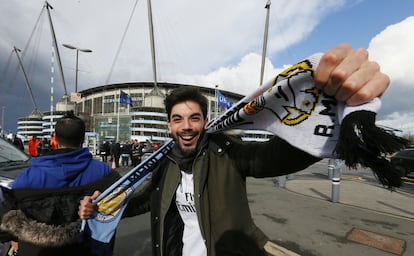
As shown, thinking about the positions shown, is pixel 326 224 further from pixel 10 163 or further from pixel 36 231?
pixel 10 163

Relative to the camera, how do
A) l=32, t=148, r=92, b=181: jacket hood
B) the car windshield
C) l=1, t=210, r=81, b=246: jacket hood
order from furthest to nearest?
the car windshield, l=32, t=148, r=92, b=181: jacket hood, l=1, t=210, r=81, b=246: jacket hood

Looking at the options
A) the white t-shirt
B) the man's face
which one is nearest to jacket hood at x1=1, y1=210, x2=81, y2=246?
the white t-shirt

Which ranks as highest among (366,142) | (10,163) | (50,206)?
(366,142)

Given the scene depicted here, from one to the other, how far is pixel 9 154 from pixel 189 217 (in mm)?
5382

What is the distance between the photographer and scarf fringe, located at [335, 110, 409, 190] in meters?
0.80

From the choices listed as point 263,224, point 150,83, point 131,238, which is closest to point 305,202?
point 263,224

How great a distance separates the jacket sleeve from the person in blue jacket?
48.0 inches

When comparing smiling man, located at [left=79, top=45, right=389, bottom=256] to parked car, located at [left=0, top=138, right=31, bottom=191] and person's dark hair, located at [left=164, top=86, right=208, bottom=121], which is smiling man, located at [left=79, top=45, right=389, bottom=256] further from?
parked car, located at [left=0, top=138, right=31, bottom=191]

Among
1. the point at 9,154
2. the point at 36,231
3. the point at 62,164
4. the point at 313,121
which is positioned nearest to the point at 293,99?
the point at 313,121

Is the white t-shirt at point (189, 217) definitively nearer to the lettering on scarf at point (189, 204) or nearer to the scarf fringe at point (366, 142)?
the lettering on scarf at point (189, 204)

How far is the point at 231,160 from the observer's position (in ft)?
4.92

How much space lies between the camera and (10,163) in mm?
4609

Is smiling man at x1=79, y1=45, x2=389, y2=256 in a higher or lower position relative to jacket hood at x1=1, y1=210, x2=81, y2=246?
higher

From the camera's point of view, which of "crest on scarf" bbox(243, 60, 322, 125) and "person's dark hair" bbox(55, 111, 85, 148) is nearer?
"crest on scarf" bbox(243, 60, 322, 125)
